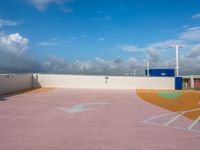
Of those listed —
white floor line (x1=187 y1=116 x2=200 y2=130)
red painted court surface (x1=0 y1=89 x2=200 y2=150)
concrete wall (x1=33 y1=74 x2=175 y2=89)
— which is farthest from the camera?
concrete wall (x1=33 y1=74 x2=175 y2=89)

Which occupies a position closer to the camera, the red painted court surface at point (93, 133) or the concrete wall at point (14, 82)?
the red painted court surface at point (93, 133)

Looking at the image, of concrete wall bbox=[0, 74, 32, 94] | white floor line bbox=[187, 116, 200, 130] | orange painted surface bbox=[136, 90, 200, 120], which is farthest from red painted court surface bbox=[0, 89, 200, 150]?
concrete wall bbox=[0, 74, 32, 94]

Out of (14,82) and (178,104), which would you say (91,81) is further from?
(178,104)

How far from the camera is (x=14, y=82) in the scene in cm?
2233

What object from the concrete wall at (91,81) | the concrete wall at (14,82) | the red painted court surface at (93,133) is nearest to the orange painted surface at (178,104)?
the red painted court surface at (93,133)

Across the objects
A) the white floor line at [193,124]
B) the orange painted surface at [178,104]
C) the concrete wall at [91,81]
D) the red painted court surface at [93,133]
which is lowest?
the orange painted surface at [178,104]

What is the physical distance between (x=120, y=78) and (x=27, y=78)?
10.8 metres

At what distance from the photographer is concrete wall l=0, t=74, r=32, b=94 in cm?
2006

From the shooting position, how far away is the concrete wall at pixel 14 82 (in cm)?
Result: 2006

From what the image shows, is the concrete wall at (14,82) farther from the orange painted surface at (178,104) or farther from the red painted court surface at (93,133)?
the orange painted surface at (178,104)

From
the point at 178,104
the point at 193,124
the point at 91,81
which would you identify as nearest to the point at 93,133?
the point at 193,124

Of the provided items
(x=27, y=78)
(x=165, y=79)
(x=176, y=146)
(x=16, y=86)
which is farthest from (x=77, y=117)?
(x=165, y=79)

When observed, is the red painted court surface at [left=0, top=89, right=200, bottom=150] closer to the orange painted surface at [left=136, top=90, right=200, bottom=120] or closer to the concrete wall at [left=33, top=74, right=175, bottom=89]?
the orange painted surface at [left=136, top=90, right=200, bottom=120]

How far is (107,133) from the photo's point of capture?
23.0 feet
